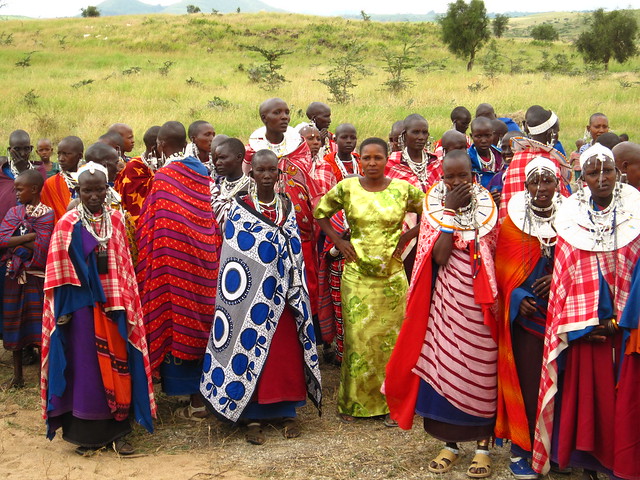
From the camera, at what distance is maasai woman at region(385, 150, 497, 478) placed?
4.38 metres

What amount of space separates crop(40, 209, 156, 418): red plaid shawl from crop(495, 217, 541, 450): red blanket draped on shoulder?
2.33 meters

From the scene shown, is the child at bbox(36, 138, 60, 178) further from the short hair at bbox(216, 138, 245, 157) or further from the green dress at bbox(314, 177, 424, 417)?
the green dress at bbox(314, 177, 424, 417)

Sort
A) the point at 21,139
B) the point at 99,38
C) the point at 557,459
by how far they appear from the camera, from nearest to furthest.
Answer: the point at 557,459 < the point at 21,139 < the point at 99,38

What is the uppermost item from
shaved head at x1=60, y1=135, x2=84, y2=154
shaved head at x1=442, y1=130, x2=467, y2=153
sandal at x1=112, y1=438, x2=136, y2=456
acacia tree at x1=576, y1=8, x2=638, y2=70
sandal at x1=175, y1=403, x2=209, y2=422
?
acacia tree at x1=576, y1=8, x2=638, y2=70

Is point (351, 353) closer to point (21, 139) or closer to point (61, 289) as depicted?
point (61, 289)

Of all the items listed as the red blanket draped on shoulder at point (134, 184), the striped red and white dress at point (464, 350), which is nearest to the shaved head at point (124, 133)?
the red blanket draped on shoulder at point (134, 184)

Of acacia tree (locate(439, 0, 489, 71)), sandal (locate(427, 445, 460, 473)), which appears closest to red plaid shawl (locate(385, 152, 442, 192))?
sandal (locate(427, 445, 460, 473))

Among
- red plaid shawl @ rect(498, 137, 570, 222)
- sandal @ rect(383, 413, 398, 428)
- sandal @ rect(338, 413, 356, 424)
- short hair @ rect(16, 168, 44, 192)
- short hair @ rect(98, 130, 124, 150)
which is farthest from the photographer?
short hair @ rect(98, 130, 124, 150)

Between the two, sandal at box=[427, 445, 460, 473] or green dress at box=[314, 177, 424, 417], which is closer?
sandal at box=[427, 445, 460, 473]

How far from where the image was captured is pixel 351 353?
5.47m

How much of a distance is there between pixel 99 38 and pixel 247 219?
32.7 metres

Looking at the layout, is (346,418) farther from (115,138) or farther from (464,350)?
(115,138)

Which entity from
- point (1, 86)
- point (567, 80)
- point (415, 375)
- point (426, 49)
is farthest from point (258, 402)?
point (426, 49)

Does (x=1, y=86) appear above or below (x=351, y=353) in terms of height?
above
